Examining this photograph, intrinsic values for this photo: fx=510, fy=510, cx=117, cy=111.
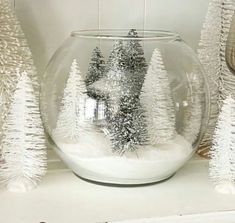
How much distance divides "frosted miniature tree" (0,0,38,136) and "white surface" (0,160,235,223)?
15 centimetres

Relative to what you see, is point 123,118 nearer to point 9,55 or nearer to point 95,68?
point 95,68

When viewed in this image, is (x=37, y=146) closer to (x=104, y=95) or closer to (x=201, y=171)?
(x=104, y=95)

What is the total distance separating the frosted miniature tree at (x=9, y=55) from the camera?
85 cm

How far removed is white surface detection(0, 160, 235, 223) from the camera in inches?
27.3

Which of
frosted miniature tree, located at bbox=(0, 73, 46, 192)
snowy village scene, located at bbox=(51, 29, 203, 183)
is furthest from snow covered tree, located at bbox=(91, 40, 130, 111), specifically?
frosted miniature tree, located at bbox=(0, 73, 46, 192)

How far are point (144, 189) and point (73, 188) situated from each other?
0.11 m

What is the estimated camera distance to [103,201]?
2.45 feet

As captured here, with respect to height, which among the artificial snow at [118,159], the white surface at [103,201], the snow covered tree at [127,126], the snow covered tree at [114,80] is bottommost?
the white surface at [103,201]

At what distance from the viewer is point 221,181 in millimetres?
812

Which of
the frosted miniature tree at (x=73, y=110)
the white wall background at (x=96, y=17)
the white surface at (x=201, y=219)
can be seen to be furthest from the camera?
the white wall background at (x=96, y=17)

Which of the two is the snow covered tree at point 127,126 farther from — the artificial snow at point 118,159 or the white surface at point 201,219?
the white surface at point 201,219

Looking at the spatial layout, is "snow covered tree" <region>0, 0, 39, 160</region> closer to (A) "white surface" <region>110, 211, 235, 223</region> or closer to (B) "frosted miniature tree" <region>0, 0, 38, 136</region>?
(B) "frosted miniature tree" <region>0, 0, 38, 136</region>

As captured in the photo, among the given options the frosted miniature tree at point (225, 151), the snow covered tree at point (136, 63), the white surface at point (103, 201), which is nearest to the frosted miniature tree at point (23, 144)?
the white surface at point (103, 201)

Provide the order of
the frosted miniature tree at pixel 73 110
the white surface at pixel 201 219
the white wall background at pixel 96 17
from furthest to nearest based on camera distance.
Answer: the white wall background at pixel 96 17 → the frosted miniature tree at pixel 73 110 → the white surface at pixel 201 219
